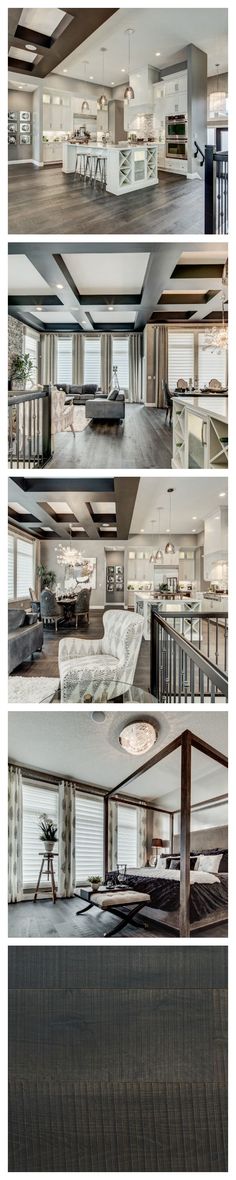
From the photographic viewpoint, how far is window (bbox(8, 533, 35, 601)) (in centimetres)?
345

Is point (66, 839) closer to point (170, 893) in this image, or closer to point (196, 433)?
point (170, 893)

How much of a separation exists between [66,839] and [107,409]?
2.07 metres

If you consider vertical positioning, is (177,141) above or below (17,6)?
below

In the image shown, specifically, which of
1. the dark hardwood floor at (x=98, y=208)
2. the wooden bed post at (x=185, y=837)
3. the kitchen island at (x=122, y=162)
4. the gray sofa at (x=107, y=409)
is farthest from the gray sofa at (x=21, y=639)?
the kitchen island at (x=122, y=162)

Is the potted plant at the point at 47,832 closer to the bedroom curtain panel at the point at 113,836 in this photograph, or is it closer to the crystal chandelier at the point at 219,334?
the bedroom curtain panel at the point at 113,836

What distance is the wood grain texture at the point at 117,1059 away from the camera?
11.0 feet

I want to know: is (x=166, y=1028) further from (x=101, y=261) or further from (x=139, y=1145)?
(x=101, y=261)

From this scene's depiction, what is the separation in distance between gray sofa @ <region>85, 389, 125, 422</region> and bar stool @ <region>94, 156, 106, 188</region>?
101cm

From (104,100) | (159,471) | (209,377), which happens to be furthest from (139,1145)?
(104,100)

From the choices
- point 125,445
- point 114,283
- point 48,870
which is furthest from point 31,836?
point 114,283

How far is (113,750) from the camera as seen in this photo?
11.4ft

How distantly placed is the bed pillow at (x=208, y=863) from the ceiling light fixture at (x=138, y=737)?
0.57 metres

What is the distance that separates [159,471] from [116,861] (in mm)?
1867

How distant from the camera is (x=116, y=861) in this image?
3.44 m
